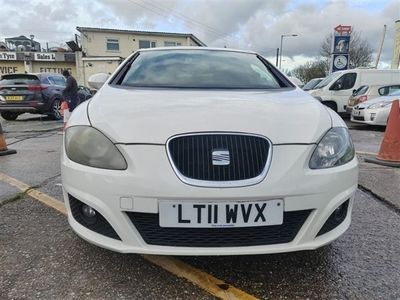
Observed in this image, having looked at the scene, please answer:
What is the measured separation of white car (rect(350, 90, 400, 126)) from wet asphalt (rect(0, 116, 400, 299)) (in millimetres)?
7477

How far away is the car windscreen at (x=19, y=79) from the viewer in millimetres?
12812

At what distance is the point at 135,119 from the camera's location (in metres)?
2.23

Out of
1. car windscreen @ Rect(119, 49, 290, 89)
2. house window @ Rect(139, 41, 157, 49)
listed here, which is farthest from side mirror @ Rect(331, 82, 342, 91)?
house window @ Rect(139, 41, 157, 49)

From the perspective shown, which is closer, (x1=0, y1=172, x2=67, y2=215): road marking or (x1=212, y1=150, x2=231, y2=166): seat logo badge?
(x1=212, y1=150, x2=231, y2=166): seat logo badge

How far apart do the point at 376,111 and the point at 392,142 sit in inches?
195

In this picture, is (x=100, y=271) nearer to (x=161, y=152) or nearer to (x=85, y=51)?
(x=161, y=152)

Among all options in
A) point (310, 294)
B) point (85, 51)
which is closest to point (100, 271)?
point (310, 294)

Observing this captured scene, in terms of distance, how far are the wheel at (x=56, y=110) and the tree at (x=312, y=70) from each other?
142ft

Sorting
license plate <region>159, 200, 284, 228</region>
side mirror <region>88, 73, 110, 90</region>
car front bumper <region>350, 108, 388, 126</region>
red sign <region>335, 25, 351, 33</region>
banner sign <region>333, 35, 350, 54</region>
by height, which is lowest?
car front bumper <region>350, 108, 388, 126</region>

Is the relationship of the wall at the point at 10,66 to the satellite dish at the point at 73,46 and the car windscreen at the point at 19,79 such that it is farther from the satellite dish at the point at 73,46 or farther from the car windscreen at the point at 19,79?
the car windscreen at the point at 19,79

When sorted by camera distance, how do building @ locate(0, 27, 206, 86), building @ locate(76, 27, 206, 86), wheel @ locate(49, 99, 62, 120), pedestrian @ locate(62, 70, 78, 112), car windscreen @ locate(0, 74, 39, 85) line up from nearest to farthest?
pedestrian @ locate(62, 70, 78, 112)
car windscreen @ locate(0, 74, 39, 85)
wheel @ locate(49, 99, 62, 120)
building @ locate(76, 27, 206, 86)
building @ locate(0, 27, 206, 86)

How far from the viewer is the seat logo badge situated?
2.04 metres

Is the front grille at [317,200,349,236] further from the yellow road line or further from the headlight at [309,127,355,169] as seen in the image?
the yellow road line

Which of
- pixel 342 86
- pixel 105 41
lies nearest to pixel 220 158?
pixel 342 86
